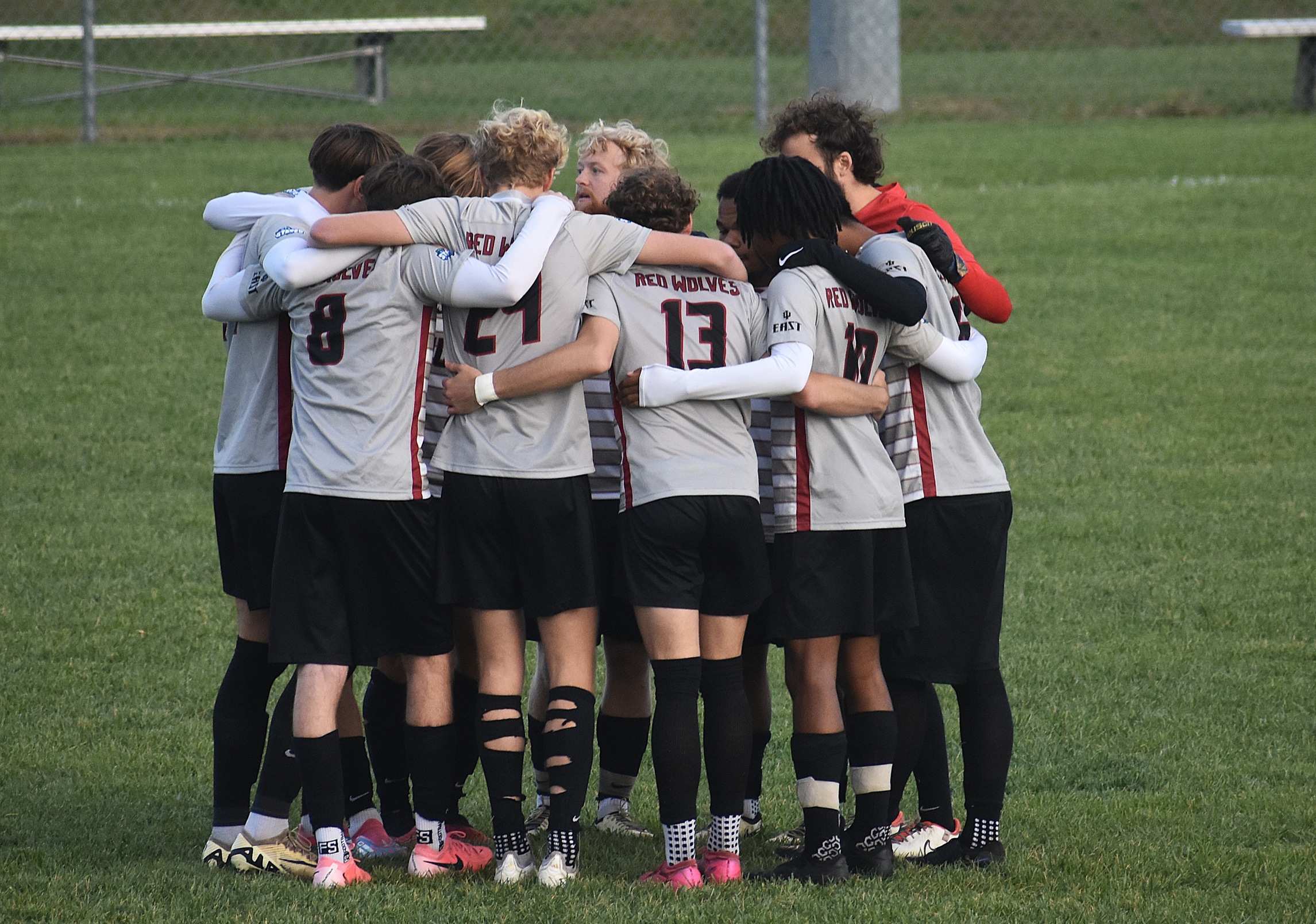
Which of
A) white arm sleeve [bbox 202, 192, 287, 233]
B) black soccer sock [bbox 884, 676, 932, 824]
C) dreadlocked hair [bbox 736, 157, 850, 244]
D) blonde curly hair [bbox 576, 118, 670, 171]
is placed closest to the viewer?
dreadlocked hair [bbox 736, 157, 850, 244]

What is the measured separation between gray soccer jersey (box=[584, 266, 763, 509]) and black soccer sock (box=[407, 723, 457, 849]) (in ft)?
2.19

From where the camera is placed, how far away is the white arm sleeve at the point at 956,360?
11.3 ft

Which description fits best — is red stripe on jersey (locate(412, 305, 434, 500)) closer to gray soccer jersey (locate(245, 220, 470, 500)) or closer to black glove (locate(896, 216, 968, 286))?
gray soccer jersey (locate(245, 220, 470, 500))

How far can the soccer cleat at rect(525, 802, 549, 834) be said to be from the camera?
153 inches

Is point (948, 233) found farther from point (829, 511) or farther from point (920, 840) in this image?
point (920, 840)

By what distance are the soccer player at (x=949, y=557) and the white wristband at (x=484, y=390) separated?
2.94 feet

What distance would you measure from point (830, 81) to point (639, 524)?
36.6 feet

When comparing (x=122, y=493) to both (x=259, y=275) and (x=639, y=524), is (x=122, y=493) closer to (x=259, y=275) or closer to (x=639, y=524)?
(x=259, y=275)

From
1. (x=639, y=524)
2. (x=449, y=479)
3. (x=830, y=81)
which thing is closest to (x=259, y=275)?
(x=449, y=479)

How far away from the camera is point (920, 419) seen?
3.54m

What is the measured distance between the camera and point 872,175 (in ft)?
12.2

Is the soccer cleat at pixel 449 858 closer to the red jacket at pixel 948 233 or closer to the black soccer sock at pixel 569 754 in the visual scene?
the black soccer sock at pixel 569 754

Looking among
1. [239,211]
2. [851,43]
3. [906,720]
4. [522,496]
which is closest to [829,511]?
[906,720]

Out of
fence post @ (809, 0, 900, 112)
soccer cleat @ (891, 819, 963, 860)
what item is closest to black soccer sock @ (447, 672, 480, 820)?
soccer cleat @ (891, 819, 963, 860)
